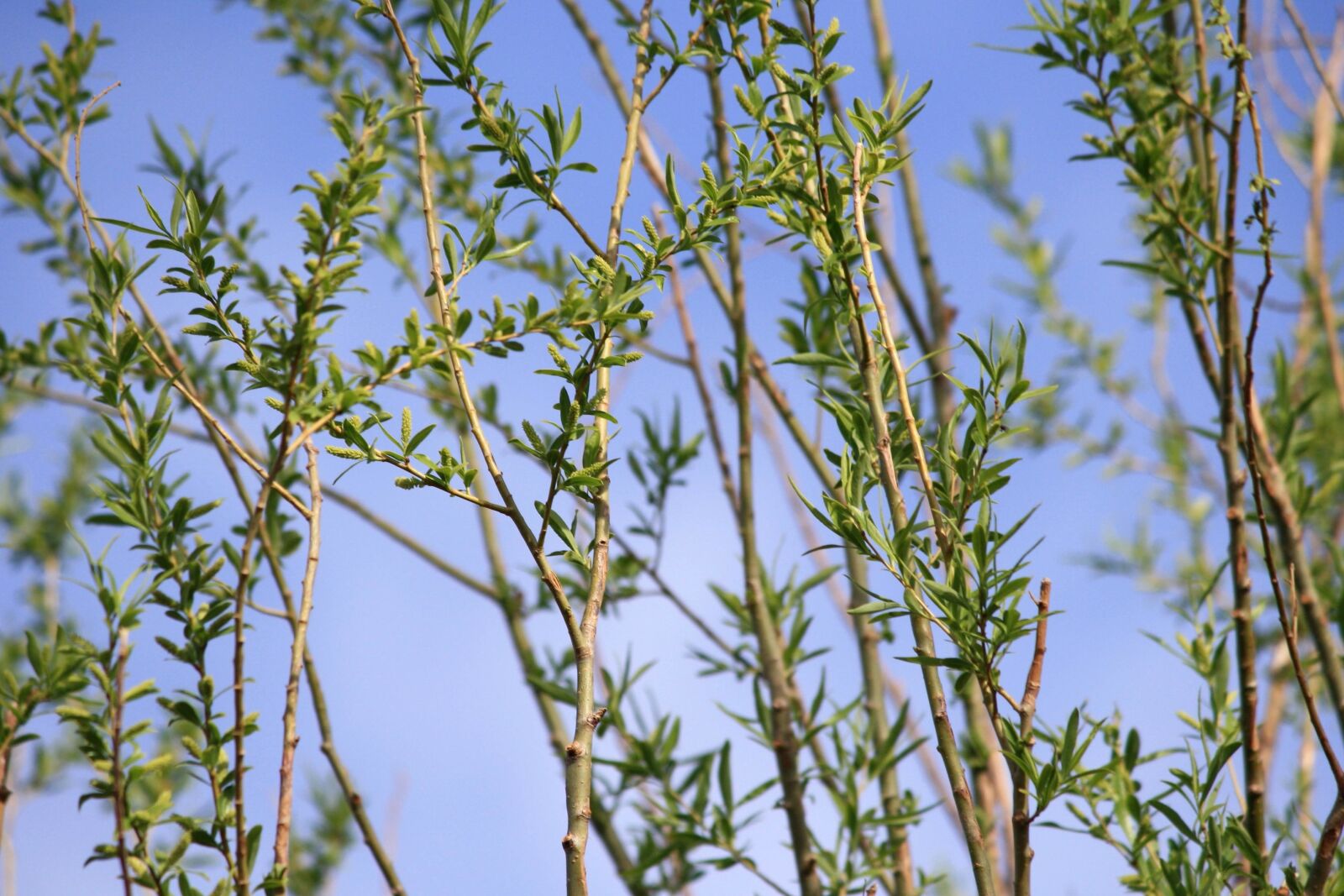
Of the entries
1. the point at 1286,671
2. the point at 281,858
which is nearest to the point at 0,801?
the point at 281,858

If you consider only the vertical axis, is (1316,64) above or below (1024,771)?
above

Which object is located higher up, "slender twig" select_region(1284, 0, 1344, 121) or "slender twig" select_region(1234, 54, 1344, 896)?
"slender twig" select_region(1284, 0, 1344, 121)

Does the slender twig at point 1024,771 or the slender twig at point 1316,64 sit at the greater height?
the slender twig at point 1316,64

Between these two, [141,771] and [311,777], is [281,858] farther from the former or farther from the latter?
[311,777]

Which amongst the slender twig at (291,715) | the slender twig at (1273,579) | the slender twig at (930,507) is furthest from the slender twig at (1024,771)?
the slender twig at (291,715)

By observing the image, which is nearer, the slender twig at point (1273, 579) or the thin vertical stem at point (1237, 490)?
the slender twig at point (1273, 579)

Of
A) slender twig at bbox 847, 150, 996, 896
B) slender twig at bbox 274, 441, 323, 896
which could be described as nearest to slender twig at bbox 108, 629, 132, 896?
slender twig at bbox 274, 441, 323, 896

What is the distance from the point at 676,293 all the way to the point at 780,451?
454 mm

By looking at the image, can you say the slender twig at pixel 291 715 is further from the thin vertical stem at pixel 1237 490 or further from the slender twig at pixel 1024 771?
the thin vertical stem at pixel 1237 490

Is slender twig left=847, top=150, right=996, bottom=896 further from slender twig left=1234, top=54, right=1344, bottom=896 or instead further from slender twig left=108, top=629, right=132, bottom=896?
slender twig left=108, top=629, right=132, bottom=896

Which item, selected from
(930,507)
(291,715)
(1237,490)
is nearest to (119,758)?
(291,715)

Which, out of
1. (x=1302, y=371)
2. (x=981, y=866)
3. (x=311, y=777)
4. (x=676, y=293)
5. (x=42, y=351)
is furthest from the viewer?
(x=311, y=777)

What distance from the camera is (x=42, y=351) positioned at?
57.9 inches

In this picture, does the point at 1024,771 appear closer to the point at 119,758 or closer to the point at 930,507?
the point at 930,507
